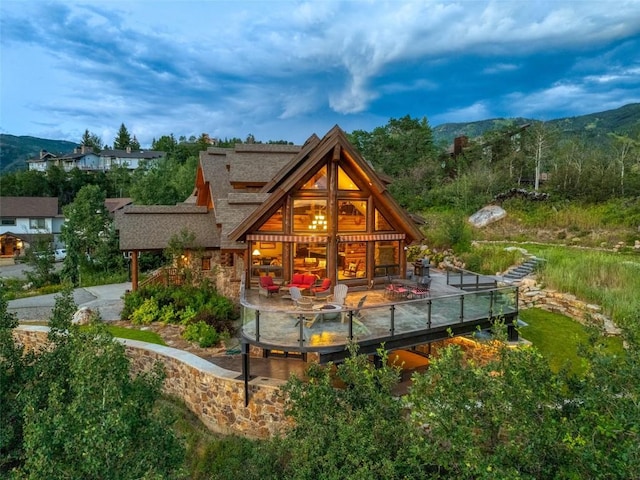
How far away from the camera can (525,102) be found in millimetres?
91938

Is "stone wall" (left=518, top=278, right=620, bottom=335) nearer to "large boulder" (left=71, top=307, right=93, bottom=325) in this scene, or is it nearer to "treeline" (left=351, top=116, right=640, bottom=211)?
"treeline" (left=351, top=116, right=640, bottom=211)

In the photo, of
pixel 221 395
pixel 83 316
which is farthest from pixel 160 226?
pixel 221 395

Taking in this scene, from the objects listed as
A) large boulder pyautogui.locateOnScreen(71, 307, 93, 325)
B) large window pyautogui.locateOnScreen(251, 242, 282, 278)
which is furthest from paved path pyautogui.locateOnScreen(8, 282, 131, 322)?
large window pyautogui.locateOnScreen(251, 242, 282, 278)

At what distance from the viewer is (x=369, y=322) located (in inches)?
394

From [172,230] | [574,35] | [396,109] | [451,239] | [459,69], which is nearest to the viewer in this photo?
[172,230]

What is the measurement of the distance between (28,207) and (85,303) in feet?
119

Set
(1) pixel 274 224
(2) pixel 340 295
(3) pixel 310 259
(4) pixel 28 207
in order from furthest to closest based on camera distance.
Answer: (4) pixel 28 207, (3) pixel 310 259, (1) pixel 274 224, (2) pixel 340 295

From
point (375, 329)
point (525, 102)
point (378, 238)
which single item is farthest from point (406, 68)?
point (525, 102)

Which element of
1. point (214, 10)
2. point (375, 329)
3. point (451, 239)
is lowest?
point (375, 329)

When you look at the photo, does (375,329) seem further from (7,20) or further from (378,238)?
(7,20)

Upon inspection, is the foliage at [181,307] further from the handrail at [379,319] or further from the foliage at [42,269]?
the foliage at [42,269]

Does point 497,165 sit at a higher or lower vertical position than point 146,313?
higher

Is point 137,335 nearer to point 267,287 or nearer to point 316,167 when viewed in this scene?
point 267,287

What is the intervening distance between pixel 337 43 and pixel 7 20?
2158 centimetres
